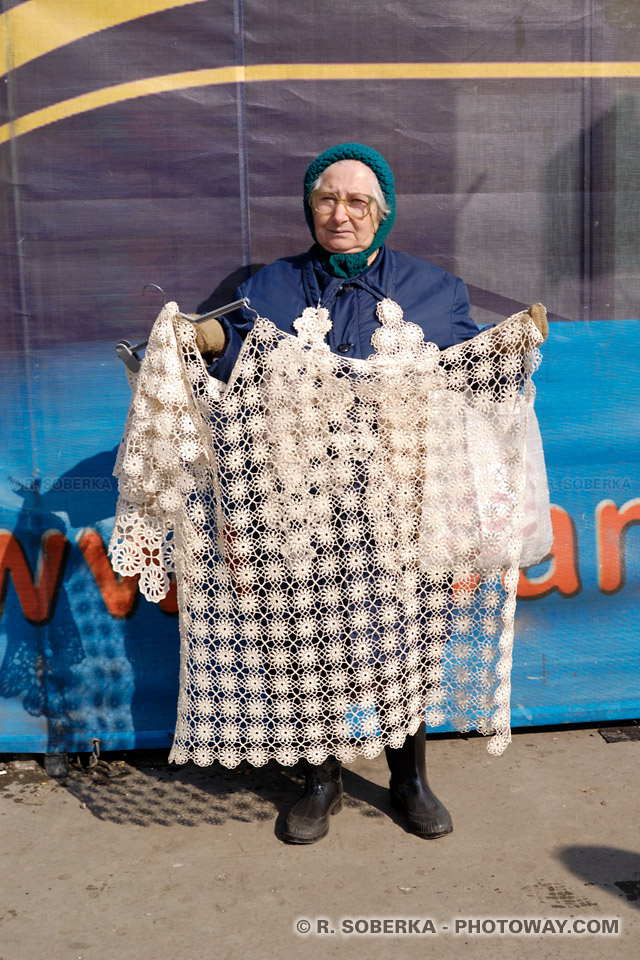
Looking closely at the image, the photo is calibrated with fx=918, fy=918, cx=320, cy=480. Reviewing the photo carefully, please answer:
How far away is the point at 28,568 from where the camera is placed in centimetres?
327

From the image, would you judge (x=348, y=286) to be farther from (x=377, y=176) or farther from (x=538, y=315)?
(x=538, y=315)

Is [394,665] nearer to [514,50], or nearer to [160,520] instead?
[160,520]

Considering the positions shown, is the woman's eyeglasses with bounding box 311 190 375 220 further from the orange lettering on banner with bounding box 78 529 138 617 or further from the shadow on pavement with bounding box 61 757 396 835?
the shadow on pavement with bounding box 61 757 396 835

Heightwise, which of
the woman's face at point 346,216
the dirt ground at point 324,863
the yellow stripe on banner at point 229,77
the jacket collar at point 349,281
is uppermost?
the yellow stripe on banner at point 229,77

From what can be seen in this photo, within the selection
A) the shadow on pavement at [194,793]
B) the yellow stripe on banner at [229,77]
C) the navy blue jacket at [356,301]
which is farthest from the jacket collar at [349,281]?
the shadow on pavement at [194,793]

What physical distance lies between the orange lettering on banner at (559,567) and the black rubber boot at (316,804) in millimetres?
990

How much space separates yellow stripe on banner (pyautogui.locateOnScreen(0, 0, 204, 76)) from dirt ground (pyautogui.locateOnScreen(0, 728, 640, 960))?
2.49m

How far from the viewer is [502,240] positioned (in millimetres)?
3271

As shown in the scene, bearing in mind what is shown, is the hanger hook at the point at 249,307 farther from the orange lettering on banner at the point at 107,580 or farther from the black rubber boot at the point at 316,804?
the black rubber boot at the point at 316,804

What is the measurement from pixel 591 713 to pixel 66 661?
197 cm

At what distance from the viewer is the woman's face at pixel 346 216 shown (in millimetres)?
2674

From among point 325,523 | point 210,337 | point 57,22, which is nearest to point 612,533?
point 325,523

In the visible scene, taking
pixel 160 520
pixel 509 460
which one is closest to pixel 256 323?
pixel 160 520

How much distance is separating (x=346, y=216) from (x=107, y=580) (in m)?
1.53
